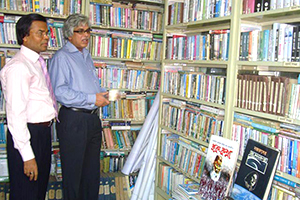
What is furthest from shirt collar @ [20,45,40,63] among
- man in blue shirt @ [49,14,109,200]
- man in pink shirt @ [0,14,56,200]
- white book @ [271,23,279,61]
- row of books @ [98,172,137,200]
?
row of books @ [98,172,137,200]

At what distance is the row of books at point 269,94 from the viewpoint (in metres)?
1.70

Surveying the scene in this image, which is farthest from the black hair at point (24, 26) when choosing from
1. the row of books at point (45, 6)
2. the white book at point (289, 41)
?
the white book at point (289, 41)

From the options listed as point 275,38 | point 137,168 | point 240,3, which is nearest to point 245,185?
point 275,38

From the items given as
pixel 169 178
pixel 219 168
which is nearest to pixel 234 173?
pixel 219 168

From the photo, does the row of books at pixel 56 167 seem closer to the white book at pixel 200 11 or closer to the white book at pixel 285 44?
the white book at pixel 200 11

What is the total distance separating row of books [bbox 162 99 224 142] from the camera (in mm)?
2314

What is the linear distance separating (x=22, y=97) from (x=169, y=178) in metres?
1.66

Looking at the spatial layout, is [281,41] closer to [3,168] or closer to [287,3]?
[287,3]

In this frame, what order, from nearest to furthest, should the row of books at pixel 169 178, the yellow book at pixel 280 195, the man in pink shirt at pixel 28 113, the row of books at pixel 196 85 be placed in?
the yellow book at pixel 280 195 < the man in pink shirt at pixel 28 113 < the row of books at pixel 196 85 < the row of books at pixel 169 178

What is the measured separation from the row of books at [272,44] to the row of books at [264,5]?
110 mm

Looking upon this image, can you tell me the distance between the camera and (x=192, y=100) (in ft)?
8.41

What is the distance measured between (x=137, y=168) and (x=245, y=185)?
190 cm

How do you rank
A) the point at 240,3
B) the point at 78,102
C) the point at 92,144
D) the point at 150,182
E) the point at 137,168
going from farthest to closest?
the point at 137,168
the point at 150,182
the point at 92,144
the point at 78,102
the point at 240,3

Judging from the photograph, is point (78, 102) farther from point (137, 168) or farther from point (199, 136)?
point (137, 168)
